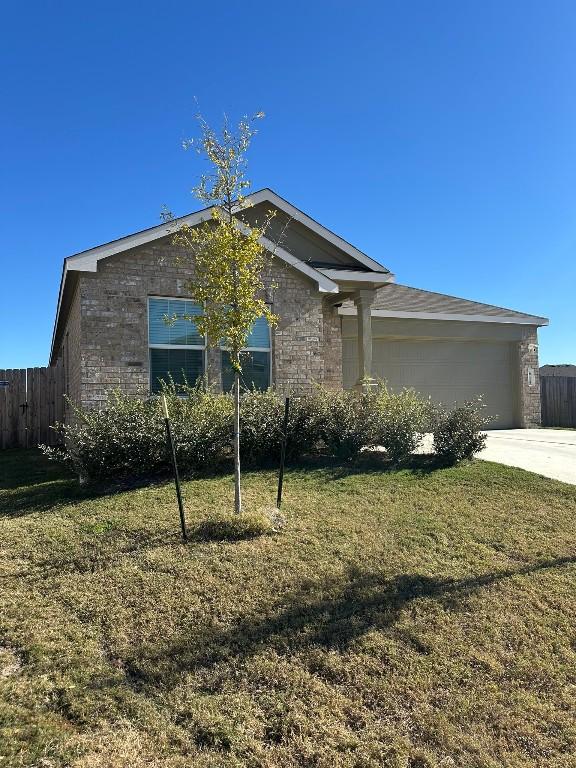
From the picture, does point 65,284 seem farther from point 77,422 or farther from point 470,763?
point 470,763

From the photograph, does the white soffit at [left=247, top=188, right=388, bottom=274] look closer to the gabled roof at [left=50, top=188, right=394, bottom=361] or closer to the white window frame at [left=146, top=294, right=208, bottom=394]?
the gabled roof at [left=50, top=188, right=394, bottom=361]

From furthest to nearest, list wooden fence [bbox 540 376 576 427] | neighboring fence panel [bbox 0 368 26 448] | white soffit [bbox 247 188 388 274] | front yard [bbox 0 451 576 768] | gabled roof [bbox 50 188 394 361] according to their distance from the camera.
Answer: wooden fence [bbox 540 376 576 427], neighboring fence panel [bbox 0 368 26 448], white soffit [bbox 247 188 388 274], gabled roof [bbox 50 188 394 361], front yard [bbox 0 451 576 768]

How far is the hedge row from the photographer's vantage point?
760 cm

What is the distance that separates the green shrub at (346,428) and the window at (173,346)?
236 centimetres

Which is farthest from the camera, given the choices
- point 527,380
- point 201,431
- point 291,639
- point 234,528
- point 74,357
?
point 527,380

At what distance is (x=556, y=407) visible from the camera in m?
19.9

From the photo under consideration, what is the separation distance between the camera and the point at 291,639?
3.92 m

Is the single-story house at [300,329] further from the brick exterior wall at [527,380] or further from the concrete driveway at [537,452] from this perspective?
the concrete driveway at [537,452]

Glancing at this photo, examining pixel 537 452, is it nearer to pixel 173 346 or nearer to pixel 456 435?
pixel 456 435

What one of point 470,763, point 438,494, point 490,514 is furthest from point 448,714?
point 438,494

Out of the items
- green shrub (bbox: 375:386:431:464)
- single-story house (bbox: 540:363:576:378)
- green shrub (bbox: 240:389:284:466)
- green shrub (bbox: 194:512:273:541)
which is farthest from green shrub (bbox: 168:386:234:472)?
single-story house (bbox: 540:363:576:378)

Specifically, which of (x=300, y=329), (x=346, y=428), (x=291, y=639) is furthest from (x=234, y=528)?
(x=300, y=329)

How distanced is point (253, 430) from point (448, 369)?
9.38 m

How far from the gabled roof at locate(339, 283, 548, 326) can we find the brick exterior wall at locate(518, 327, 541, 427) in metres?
0.53
